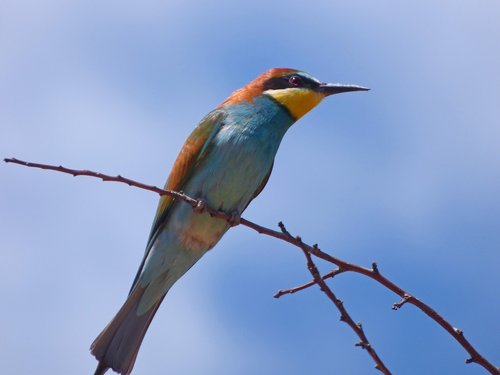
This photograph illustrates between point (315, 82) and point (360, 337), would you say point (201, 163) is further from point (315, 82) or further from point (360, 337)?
point (360, 337)

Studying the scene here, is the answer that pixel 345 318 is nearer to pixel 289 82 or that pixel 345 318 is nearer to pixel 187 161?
pixel 187 161

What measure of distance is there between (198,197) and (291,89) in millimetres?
978

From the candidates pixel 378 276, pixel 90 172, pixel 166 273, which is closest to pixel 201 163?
pixel 166 273

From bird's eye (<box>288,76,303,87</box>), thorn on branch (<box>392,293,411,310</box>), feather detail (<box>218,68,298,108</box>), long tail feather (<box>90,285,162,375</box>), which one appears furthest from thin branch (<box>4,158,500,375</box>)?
bird's eye (<box>288,76,303,87</box>)

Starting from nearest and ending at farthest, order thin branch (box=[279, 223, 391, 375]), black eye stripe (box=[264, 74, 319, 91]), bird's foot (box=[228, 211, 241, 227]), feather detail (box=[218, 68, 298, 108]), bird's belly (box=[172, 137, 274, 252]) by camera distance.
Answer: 1. thin branch (box=[279, 223, 391, 375])
2. bird's foot (box=[228, 211, 241, 227])
3. bird's belly (box=[172, 137, 274, 252])
4. feather detail (box=[218, 68, 298, 108])
5. black eye stripe (box=[264, 74, 319, 91])

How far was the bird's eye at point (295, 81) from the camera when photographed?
4.34 metres

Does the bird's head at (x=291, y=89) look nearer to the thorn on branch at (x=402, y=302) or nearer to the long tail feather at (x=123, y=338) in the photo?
the long tail feather at (x=123, y=338)

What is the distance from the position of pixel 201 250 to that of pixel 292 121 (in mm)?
955

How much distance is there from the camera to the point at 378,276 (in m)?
2.00

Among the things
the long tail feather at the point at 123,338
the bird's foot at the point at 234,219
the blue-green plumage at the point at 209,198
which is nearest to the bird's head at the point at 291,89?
the blue-green plumage at the point at 209,198

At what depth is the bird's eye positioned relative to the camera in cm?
434

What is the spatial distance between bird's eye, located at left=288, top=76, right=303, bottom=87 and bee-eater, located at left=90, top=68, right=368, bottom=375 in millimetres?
397

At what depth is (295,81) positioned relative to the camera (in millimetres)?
4352

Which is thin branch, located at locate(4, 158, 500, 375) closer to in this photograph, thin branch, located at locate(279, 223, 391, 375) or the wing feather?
thin branch, located at locate(279, 223, 391, 375)
